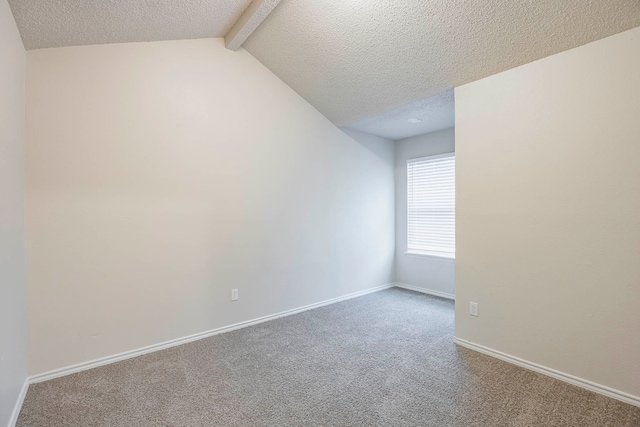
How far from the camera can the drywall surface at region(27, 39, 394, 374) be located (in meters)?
2.28

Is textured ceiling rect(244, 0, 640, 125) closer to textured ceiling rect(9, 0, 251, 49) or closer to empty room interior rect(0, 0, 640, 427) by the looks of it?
empty room interior rect(0, 0, 640, 427)

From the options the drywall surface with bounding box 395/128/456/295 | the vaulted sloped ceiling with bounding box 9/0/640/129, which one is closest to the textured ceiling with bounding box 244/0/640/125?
the vaulted sloped ceiling with bounding box 9/0/640/129

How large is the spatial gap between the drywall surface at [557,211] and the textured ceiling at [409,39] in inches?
6.2

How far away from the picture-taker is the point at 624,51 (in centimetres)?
193

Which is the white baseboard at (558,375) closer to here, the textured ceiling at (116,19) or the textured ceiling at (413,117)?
the textured ceiling at (413,117)

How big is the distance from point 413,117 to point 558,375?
2.83 m

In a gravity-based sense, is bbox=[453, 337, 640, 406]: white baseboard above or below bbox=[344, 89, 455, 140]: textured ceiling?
below

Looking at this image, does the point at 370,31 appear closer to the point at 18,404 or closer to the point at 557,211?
the point at 557,211

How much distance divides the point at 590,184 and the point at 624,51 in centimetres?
83

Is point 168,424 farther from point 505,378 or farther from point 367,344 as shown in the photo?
point 505,378

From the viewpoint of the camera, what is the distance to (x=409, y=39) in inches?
96.5

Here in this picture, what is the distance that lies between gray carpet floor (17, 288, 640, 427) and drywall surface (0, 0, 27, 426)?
301 mm

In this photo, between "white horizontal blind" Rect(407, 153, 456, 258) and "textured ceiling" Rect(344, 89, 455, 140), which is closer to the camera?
"textured ceiling" Rect(344, 89, 455, 140)

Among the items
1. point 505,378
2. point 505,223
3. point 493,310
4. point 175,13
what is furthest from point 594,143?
point 175,13
